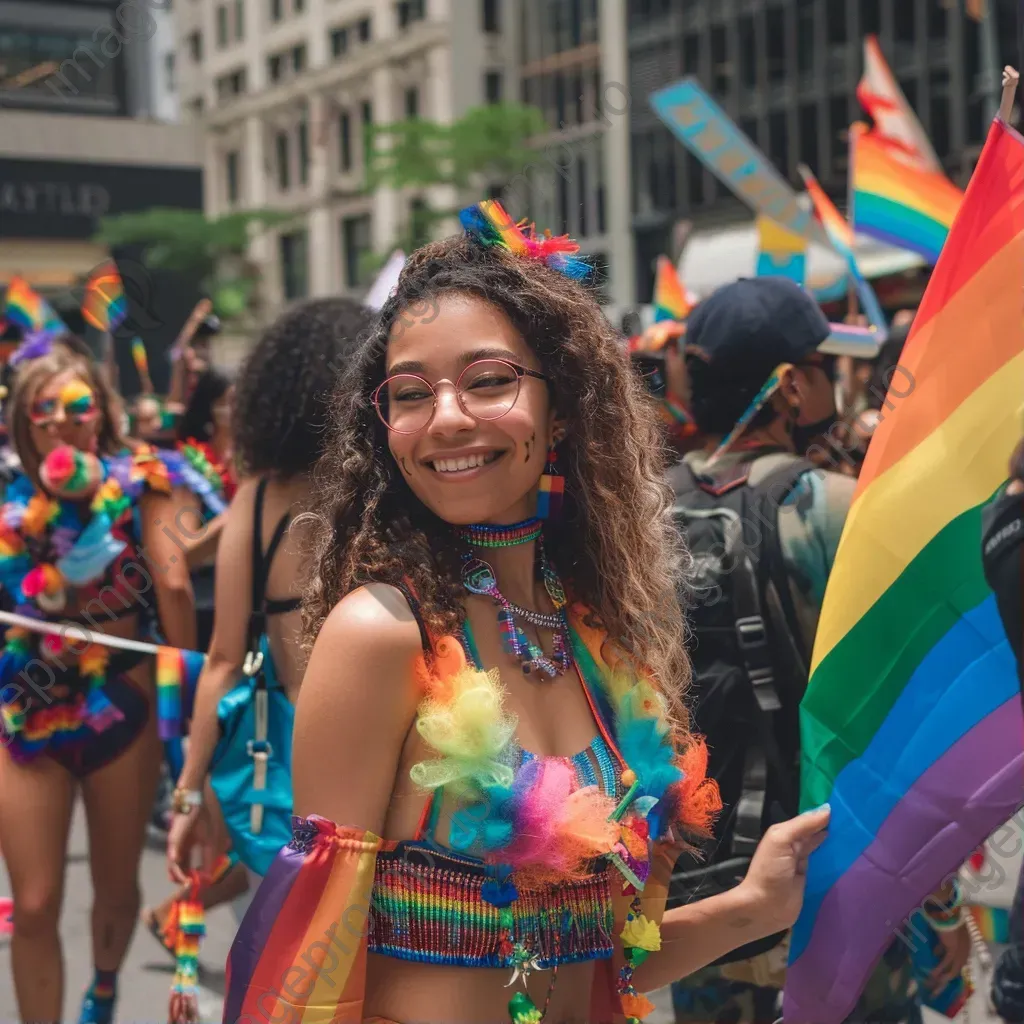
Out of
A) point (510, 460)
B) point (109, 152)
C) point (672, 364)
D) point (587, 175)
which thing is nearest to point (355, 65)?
point (587, 175)

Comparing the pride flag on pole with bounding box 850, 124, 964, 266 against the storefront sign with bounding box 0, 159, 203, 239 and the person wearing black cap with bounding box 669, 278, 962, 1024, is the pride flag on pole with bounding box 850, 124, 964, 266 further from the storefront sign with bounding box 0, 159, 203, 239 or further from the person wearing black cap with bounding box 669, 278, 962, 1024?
the storefront sign with bounding box 0, 159, 203, 239

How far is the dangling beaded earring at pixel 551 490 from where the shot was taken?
1959 millimetres

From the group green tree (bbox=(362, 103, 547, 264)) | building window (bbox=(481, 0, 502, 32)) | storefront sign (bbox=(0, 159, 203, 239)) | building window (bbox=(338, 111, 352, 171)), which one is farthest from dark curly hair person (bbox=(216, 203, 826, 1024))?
building window (bbox=(338, 111, 352, 171))

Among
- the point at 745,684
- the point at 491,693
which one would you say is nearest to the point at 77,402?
the point at 745,684

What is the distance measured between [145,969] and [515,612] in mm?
3636

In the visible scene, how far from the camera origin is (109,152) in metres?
13.1

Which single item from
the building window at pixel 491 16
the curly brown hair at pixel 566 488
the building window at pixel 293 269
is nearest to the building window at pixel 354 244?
the building window at pixel 293 269

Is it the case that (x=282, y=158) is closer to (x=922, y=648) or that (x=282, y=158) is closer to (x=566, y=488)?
(x=566, y=488)

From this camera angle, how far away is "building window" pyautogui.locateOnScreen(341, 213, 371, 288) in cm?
4088

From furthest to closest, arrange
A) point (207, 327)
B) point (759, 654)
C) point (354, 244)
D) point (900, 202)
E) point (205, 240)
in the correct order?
point (354, 244) → point (205, 240) → point (207, 327) → point (900, 202) → point (759, 654)

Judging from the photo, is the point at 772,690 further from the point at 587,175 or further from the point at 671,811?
the point at 587,175

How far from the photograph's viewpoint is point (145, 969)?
Answer: 16.1 ft

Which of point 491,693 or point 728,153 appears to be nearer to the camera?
point 491,693

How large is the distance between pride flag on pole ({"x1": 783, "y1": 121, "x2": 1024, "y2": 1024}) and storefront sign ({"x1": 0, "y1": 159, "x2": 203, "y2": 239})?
12.0 metres
